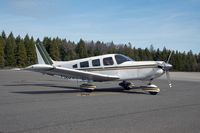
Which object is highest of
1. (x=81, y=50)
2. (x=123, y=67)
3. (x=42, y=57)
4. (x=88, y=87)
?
(x=81, y=50)

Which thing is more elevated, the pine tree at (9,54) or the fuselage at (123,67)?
the pine tree at (9,54)

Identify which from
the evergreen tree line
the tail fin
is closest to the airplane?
the tail fin

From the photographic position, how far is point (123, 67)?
1719 centimetres

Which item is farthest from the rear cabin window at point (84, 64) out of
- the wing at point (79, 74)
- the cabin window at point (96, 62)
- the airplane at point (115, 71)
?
the wing at point (79, 74)

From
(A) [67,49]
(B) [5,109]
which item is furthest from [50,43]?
(B) [5,109]

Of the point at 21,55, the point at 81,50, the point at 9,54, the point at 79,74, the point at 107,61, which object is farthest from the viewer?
the point at 81,50

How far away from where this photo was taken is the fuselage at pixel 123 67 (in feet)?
55.3

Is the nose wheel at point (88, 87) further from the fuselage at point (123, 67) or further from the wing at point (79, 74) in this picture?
the fuselage at point (123, 67)

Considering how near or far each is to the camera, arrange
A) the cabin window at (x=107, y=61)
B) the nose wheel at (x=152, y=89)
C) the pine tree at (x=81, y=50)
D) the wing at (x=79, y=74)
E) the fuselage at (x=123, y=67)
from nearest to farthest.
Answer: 1. the wing at (x=79, y=74)
2. the nose wheel at (x=152, y=89)
3. the fuselage at (x=123, y=67)
4. the cabin window at (x=107, y=61)
5. the pine tree at (x=81, y=50)

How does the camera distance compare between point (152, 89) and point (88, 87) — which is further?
point (88, 87)

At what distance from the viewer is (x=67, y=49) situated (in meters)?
108

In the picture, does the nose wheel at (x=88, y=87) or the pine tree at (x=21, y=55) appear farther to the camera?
the pine tree at (x=21, y=55)

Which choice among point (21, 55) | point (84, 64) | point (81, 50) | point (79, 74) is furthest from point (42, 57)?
point (81, 50)

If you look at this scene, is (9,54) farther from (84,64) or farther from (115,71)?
(115,71)
